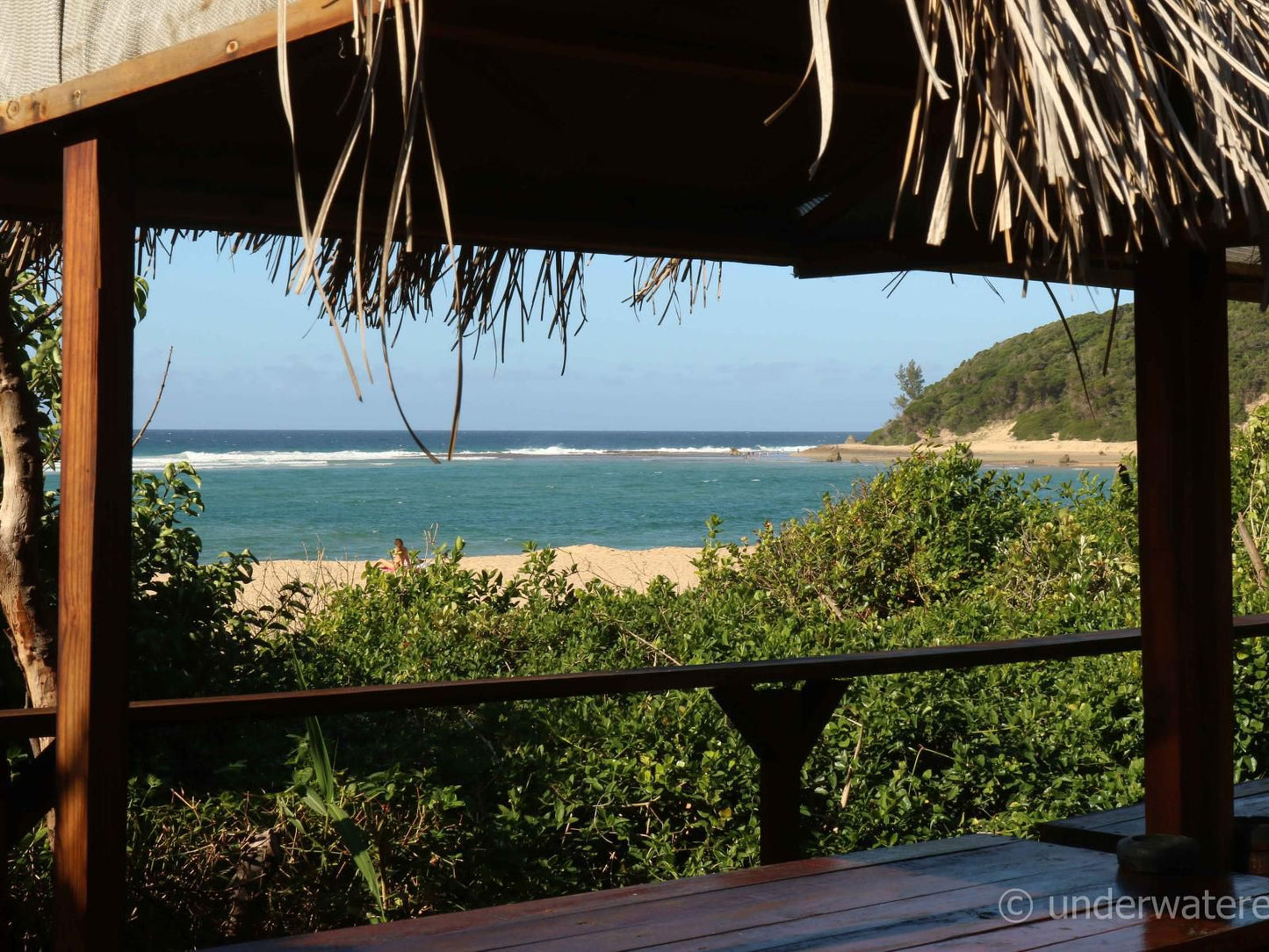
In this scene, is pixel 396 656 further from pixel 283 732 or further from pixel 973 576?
pixel 973 576

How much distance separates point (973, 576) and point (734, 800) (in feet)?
10.8

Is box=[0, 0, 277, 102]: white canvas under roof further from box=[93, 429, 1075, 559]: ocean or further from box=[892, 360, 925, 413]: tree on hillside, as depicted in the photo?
box=[892, 360, 925, 413]: tree on hillside

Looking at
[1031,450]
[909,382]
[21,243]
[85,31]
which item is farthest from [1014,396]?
[85,31]

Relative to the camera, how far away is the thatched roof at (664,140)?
54.6 inches

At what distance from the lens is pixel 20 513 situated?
311 cm

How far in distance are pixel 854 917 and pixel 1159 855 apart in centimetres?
53

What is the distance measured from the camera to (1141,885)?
Answer: 2.05m

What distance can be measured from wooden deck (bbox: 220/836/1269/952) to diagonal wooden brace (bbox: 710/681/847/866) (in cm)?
32

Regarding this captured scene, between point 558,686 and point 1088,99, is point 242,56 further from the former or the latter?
point 558,686

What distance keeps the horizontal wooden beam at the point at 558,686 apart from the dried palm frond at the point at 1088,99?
1.15 metres

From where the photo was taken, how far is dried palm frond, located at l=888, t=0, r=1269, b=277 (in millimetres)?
1365

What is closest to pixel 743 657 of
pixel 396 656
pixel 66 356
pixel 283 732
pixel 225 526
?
pixel 396 656

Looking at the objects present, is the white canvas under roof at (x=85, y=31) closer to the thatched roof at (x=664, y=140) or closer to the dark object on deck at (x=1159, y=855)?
the thatched roof at (x=664, y=140)

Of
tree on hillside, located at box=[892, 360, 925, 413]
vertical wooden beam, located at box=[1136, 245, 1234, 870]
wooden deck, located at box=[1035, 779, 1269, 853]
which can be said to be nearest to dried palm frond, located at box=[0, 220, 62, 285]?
vertical wooden beam, located at box=[1136, 245, 1234, 870]
